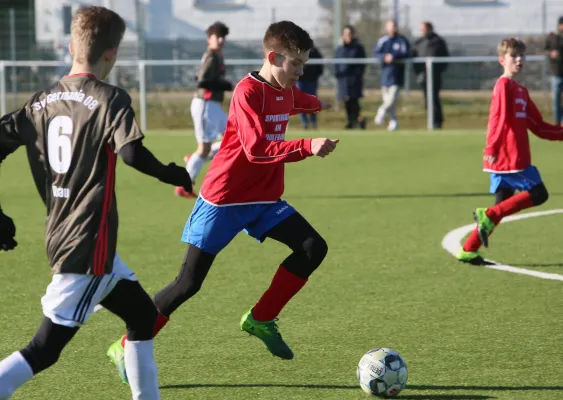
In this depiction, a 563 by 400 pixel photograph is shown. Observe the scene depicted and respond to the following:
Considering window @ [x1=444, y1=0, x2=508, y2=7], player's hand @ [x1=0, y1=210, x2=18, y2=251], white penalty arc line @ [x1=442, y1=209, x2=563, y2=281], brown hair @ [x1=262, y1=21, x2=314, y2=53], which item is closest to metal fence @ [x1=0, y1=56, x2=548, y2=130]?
window @ [x1=444, y1=0, x2=508, y2=7]

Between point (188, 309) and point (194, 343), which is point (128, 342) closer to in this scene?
point (194, 343)

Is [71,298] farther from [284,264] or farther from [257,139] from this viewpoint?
[284,264]

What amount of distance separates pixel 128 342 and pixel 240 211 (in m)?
1.60

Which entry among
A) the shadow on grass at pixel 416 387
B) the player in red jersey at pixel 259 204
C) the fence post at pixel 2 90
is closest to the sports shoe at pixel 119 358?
the shadow on grass at pixel 416 387

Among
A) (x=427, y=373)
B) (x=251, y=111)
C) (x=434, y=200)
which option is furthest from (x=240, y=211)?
(x=434, y=200)

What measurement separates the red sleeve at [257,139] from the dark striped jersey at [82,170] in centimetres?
133

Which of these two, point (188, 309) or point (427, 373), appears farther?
point (188, 309)

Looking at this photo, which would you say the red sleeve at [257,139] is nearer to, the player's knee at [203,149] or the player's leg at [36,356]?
the player's leg at [36,356]

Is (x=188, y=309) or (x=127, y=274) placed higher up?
(x=127, y=274)

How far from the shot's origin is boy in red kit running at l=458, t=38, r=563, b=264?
29.7 feet

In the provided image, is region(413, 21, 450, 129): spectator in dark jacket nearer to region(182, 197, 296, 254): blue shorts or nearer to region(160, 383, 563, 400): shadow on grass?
region(182, 197, 296, 254): blue shorts

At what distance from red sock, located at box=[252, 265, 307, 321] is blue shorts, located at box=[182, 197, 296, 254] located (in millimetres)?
247

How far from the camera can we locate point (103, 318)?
7.34 meters

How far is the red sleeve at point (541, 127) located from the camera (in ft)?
30.0
